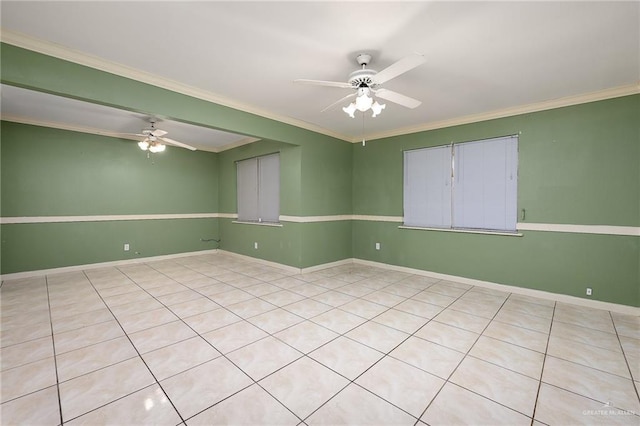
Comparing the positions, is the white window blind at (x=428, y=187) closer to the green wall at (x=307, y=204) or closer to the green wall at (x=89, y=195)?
the green wall at (x=307, y=204)

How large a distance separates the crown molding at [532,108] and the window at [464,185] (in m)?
0.35

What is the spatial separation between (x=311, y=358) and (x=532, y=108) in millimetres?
4255

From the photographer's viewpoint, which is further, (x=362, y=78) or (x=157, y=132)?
(x=157, y=132)

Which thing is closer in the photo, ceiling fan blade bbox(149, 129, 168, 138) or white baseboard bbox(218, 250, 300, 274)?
ceiling fan blade bbox(149, 129, 168, 138)

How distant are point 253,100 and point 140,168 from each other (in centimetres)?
356

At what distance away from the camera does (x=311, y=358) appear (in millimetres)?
2221

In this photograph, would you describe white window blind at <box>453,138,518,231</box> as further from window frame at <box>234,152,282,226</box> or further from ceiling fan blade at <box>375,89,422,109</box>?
window frame at <box>234,152,282,226</box>

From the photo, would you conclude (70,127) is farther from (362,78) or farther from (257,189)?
(362,78)

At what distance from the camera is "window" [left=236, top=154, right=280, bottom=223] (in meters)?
5.45

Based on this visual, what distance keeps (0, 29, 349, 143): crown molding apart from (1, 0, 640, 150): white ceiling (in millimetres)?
40

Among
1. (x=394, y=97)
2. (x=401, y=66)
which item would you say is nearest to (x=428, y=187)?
(x=394, y=97)

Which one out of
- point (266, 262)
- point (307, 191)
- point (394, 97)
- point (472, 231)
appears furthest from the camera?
point (266, 262)

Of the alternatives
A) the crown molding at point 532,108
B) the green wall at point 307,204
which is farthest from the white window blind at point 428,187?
the green wall at point 307,204

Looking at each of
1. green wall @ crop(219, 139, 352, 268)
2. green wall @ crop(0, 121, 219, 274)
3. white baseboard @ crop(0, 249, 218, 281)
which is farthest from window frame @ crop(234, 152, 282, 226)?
white baseboard @ crop(0, 249, 218, 281)
